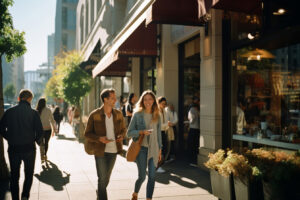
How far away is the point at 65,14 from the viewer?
7956 centimetres

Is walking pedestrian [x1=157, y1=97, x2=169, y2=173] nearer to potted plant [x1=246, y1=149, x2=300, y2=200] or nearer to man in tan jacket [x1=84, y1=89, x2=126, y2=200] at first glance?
man in tan jacket [x1=84, y1=89, x2=126, y2=200]

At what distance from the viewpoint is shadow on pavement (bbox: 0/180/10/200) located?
246 inches

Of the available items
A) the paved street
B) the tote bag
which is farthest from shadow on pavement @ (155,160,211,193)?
the tote bag

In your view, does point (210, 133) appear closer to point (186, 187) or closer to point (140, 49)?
point (186, 187)

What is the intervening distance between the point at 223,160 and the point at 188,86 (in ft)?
21.7

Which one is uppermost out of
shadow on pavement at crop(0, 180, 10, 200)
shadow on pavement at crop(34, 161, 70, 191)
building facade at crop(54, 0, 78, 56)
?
building facade at crop(54, 0, 78, 56)

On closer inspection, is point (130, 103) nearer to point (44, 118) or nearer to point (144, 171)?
point (44, 118)

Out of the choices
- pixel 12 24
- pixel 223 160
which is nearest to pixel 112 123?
pixel 223 160

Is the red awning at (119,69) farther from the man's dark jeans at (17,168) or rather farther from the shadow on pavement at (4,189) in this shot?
the man's dark jeans at (17,168)

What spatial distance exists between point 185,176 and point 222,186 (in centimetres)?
288

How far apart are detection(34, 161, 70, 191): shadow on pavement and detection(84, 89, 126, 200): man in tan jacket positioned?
2.03m

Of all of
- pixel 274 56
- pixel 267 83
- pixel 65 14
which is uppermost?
pixel 65 14

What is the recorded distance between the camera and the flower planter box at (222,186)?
196 inches

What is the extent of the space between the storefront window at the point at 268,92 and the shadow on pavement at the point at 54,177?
4113mm
